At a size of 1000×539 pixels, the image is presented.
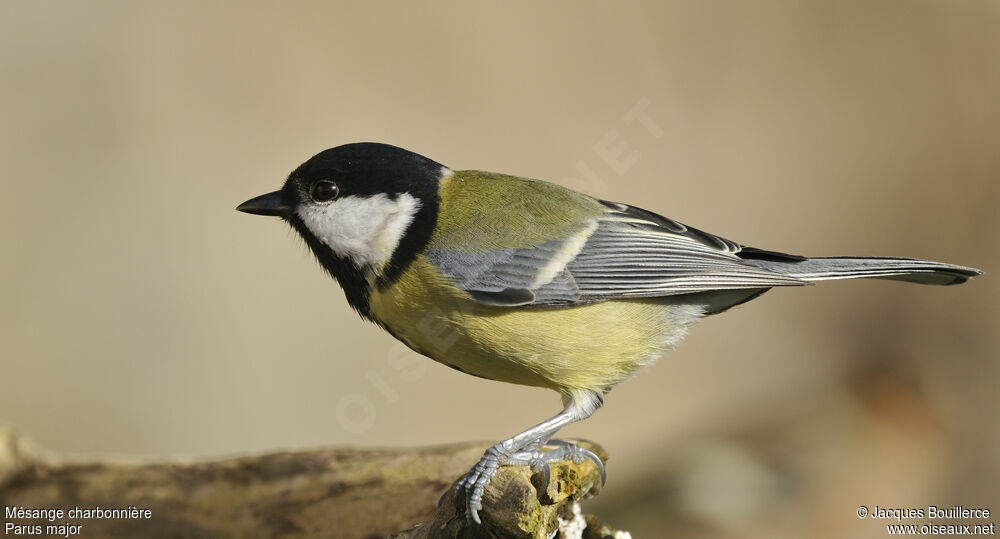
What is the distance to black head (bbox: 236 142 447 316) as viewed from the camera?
2055mm

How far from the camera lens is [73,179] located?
4.18m

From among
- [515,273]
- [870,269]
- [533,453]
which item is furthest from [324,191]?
[870,269]

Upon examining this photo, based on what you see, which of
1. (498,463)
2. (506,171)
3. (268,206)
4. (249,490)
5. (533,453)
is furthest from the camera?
(506,171)

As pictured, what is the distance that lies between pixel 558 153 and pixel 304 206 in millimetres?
2562

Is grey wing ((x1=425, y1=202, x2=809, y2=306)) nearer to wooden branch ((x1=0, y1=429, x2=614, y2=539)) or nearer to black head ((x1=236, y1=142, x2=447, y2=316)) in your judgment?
black head ((x1=236, y1=142, x2=447, y2=316))

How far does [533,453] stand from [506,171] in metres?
2.59

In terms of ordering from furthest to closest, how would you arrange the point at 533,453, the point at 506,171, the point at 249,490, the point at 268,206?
the point at 506,171
the point at 249,490
the point at 268,206
the point at 533,453

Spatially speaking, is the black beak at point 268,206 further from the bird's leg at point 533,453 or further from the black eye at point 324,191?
the bird's leg at point 533,453

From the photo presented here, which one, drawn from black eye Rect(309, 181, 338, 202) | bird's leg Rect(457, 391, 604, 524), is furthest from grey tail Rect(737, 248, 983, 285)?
black eye Rect(309, 181, 338, 202)

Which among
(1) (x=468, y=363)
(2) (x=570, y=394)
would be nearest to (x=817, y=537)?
(2) (x=570, y=394)

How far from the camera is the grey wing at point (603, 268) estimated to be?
2.00 metres

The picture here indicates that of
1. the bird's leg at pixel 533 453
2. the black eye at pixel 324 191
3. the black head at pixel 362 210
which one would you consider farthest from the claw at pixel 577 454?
the black eye at pixel 324 191

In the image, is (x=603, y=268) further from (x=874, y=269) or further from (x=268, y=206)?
(x=268, y=206)

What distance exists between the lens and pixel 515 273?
202cm
